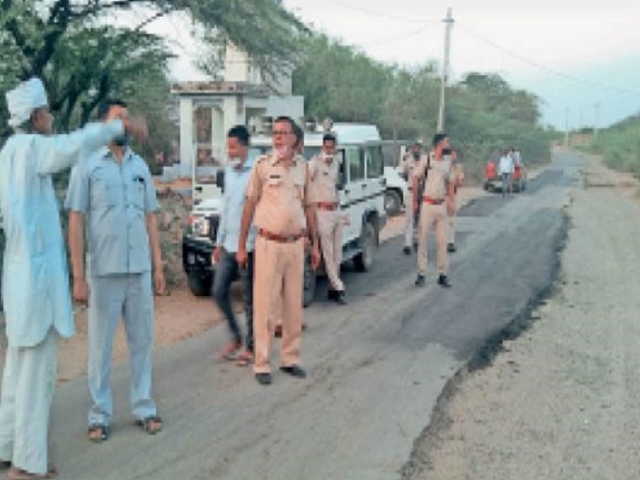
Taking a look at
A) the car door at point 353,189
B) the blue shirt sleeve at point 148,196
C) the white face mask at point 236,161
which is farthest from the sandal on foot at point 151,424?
the car door at point 353,189

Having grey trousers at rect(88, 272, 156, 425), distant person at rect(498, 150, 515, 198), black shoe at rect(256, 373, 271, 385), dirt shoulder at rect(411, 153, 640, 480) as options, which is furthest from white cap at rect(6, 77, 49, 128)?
distant person at rect(498, 150, 515, 198)

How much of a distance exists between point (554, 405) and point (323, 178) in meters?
4.33

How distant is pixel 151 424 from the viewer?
5.06 m

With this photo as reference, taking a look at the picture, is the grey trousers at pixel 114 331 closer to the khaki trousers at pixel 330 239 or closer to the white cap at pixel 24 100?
the white cap at pixel 24 100

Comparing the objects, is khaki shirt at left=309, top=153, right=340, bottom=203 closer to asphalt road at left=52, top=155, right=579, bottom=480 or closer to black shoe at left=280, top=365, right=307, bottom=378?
asphalt road at left=52, top=155, right=579, bottom=480

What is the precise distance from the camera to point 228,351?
6.89 meters

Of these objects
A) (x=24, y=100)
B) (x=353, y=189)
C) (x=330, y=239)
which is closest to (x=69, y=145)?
(x=24, y=100)

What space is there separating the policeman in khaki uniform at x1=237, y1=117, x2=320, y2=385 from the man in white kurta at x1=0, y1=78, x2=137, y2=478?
2123mm

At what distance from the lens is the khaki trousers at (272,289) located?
6223 mm

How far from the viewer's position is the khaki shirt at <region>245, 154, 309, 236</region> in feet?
20.4

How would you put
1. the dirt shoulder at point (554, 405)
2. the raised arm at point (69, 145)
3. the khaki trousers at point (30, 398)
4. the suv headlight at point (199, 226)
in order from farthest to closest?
the suv headlight at point (199, 226), the dirt shoulder at point (554, 405), the khaki trousers at point (30, 398), the raised arm at point (69, 145)

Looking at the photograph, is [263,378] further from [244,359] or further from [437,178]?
[437,178]

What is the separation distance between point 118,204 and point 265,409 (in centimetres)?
187

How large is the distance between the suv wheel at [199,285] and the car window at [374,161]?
10.8 feet
